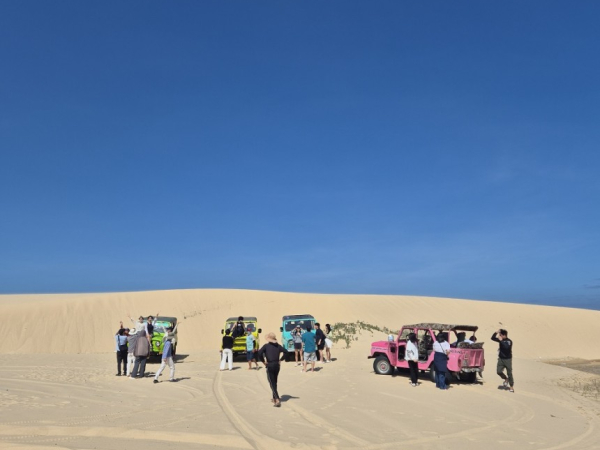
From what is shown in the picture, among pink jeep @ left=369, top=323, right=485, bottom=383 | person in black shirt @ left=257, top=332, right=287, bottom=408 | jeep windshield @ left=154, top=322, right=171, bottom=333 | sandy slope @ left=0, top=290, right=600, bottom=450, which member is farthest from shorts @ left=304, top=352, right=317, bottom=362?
jeep windshield @ left=154, top=322, right=171, bottom=333

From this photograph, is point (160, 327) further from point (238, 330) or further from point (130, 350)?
point (130, 350)

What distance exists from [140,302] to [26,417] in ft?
116

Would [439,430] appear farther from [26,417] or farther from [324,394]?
[26,417]

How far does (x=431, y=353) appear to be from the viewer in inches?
613

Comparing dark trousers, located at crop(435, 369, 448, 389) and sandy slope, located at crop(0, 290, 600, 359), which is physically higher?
sandy slope, located at crop(0, 290, 600, 359)

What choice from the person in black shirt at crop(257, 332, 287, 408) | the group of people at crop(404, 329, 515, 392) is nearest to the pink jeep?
the group of people at crop(404, 329, 515, 392)

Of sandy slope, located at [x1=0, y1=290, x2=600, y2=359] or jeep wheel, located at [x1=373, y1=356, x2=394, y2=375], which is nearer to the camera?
jeep wheel, located at [x1=373, y1=356, x2=394, y2=375]

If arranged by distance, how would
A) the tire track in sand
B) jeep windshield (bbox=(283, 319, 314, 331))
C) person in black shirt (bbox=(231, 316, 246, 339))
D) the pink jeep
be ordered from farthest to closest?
jeep windshield (bbox=(283, 319, 314, 331)) → person in black shirt (bbox=(231, 316, 246, 339)) → the pink jeep → the tire track in sand

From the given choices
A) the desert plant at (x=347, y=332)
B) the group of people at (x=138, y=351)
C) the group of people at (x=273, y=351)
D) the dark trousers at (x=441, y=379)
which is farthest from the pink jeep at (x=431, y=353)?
the desert plant at (x=347, y=332)

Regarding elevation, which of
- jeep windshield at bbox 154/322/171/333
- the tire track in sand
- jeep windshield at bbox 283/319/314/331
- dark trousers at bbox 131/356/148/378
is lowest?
the tire track in sand

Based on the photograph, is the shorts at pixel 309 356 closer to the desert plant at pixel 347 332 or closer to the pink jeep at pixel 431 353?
the pink jeep at pixel 431 353

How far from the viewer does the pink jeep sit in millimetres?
14930

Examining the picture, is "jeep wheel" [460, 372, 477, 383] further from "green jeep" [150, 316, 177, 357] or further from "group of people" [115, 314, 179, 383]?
"green jeep" [150, 316, 177, 357]

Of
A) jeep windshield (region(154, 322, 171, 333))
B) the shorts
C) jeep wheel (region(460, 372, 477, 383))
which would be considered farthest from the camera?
jeep windshield (region(154, 322, 171, 333))
